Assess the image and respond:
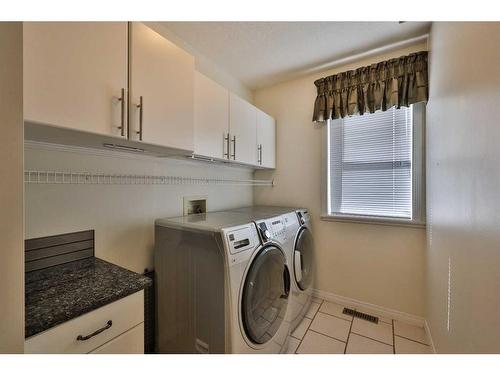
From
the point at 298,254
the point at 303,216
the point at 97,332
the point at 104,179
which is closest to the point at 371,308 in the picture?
the point at 298,254

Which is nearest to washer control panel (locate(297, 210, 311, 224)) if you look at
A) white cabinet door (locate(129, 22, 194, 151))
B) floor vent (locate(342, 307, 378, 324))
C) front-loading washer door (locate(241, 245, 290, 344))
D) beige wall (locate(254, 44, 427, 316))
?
beige wall (locate(254, 44, 427, 316))

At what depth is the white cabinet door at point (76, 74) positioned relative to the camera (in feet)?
2.54

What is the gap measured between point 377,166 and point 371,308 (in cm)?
139

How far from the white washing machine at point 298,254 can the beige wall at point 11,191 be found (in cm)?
116

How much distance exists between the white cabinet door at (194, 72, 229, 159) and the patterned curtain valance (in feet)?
3.49

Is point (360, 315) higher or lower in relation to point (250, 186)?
lower

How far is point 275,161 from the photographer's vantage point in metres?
2.63

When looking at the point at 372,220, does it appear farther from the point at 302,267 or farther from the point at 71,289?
the point at 71,289

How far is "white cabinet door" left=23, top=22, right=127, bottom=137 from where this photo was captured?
0.77m

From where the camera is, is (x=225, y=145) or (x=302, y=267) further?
(x=302, y=267)

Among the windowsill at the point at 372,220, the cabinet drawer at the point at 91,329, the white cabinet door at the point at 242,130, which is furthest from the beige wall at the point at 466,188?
the white cabinet door at the point at 242,130

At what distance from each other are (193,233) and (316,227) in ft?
5.09

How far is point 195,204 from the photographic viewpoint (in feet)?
6.48

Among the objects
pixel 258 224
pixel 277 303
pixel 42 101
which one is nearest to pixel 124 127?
pixel 42 101
